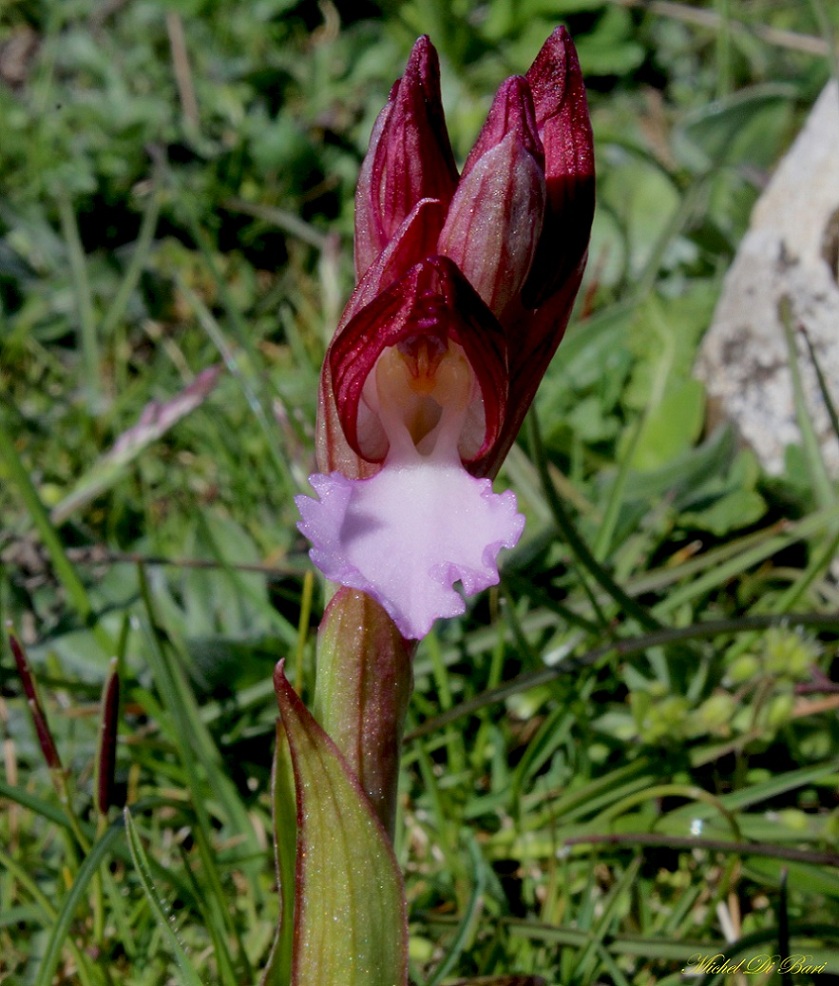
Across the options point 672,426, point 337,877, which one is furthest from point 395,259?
point 672,426

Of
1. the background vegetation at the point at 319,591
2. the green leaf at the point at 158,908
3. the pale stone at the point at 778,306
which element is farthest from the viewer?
the pale stone at the point at 778,306

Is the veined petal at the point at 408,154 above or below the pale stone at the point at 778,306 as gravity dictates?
below

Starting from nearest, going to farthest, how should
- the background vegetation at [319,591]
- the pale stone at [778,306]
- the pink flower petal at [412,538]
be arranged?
1. the pink flower petal at [412,538]
2. the background vegetation at [319,591]
3. the pale stone at [778,306]

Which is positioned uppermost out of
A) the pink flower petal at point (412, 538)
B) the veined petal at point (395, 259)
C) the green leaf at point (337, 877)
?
the veined petal at point (395, 259)

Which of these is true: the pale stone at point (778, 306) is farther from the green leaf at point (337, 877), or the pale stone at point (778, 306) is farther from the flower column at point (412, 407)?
the green leaf at point (337, 877)

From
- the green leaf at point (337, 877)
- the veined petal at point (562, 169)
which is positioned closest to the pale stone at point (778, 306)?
the veined petal at point (562, 169)

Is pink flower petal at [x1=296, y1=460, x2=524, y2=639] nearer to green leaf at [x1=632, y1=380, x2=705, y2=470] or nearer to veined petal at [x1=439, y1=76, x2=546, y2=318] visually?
veined petal at [x1=439, y1=76, x2=546, y2=318]
